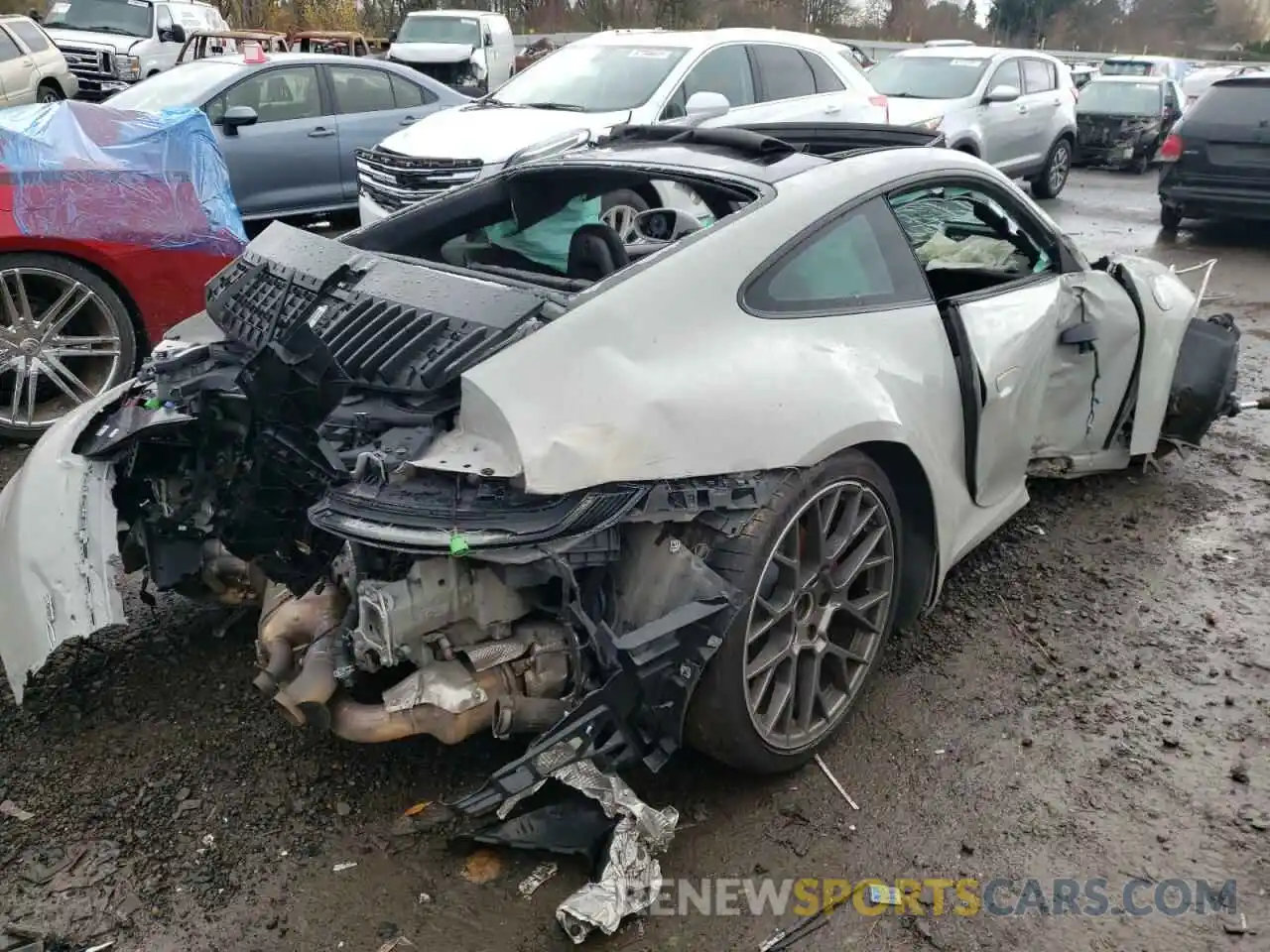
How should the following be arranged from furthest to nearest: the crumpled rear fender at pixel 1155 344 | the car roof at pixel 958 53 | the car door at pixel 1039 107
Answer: the car door at pixel 1039 107, the car roof at pixel 958 53, the crumpled rear fender at pixel 1155 344

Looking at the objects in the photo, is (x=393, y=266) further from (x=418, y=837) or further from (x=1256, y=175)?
(x=1256, y=175)

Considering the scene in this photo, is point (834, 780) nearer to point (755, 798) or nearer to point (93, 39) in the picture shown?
point (755, 798)

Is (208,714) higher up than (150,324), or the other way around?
(150,324)

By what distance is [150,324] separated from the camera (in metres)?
4.94

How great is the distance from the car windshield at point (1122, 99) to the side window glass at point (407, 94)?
10.5 metres

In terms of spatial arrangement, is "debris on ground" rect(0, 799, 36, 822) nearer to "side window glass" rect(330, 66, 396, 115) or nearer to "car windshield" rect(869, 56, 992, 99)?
"side window glass" rect(330, 66, 396, 115)

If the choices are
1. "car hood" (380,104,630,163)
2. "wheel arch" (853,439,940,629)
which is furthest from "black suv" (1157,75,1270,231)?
"wheel arch" (853,439,940,629)

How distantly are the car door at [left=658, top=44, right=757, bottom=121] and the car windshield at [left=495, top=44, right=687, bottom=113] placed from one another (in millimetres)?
154

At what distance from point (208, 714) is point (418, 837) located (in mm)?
859

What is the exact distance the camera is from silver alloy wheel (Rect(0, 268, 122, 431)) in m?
4.65

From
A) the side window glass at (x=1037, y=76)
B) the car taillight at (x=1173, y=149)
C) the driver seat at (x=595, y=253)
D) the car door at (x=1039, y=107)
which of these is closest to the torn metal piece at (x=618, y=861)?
the driver seat at (x=595, y=253)

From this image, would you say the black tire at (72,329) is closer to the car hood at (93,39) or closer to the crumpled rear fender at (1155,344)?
the crumpled rear fender at (1155,344)

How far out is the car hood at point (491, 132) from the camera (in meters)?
6.90

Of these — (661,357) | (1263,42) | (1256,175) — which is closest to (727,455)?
(661,357)
